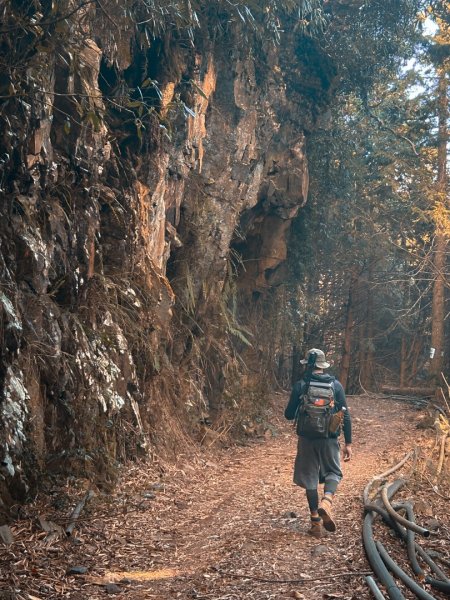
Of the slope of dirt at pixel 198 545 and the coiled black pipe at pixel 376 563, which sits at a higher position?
the coiled black pipe at pixel 376 563

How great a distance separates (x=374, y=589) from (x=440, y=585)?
22.8 inches

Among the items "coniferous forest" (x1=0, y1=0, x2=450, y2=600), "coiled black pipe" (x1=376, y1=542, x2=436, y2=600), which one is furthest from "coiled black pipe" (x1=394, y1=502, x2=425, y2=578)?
"coiled black pipe" (x1=376, y1=542, x2=436, y2=600)

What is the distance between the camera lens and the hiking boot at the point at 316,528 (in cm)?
673

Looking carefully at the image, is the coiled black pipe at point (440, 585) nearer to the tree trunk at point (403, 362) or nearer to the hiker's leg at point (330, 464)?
the hiker's leg at point (330, 464)

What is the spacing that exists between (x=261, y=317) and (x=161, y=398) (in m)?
8.16

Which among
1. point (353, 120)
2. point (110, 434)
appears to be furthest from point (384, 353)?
point (110, 434)

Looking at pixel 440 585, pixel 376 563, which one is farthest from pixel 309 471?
pixel 440 585

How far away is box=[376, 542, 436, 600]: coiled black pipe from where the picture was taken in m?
4.72

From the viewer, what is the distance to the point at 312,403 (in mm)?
7211

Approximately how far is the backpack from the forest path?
1.04 metres

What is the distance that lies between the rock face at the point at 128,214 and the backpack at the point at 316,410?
8.07ft

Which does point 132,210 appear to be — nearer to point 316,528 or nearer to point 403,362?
Result: point 316,528

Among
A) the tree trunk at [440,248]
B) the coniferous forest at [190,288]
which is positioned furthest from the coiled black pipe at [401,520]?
the tree trunk at [440,248]

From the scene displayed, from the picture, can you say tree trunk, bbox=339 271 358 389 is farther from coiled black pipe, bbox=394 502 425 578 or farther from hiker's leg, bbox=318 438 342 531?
coiled black pipe, bbox=394 502 425 578
